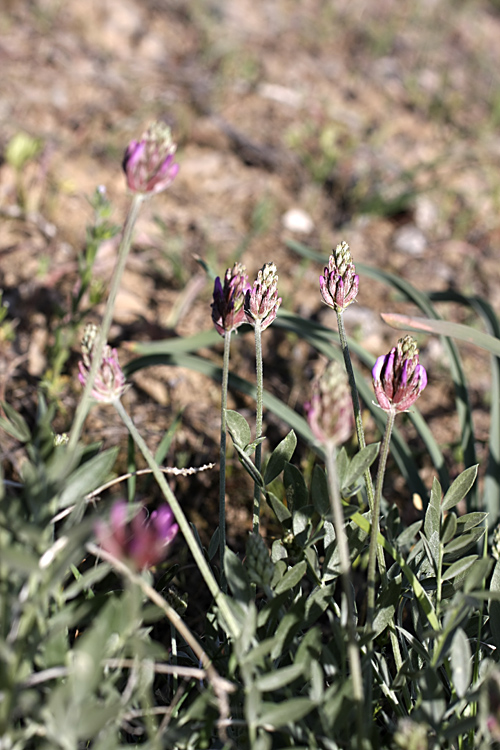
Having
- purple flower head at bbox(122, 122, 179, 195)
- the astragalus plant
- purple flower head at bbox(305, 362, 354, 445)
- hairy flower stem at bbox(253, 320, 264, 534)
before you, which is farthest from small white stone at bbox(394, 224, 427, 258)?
purple flower head at bbox(305, 362, 354, 445)

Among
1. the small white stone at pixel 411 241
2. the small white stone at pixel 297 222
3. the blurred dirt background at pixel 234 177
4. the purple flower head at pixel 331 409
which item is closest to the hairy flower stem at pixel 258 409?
the purple flower head at pixel 331 409

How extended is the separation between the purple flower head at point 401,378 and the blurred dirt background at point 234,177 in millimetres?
983

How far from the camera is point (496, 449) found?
6.63 ft

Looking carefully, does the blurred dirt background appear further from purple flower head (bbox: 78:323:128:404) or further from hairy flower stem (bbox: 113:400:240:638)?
hairy flower stem (bbox: 113:400:240:638)

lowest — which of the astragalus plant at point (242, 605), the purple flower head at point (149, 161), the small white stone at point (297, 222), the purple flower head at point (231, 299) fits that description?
the small white stone at point (297, 222)

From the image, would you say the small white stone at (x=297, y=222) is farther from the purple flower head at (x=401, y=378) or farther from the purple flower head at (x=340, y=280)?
the purple flower head at (x=401, y=378)

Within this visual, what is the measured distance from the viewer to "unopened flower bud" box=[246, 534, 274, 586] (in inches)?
46.8

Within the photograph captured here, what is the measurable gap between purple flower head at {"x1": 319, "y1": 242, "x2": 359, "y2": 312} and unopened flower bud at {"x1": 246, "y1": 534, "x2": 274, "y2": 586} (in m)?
0.53

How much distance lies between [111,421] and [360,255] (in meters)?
1.86

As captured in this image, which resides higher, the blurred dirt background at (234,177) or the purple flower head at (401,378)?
the purple flower head at (401,378)

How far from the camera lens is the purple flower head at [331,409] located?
3.28ft

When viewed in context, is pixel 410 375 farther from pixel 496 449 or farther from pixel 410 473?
pixel 496 449

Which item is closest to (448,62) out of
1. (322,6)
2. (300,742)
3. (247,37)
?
(322,6)

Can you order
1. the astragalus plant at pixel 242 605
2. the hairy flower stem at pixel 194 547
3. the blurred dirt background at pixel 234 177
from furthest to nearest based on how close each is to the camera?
the blurred dirt background at pixel 234 177
the hairy flower stem at pixel 194 547
the astragalus plant at pixel 242 605
